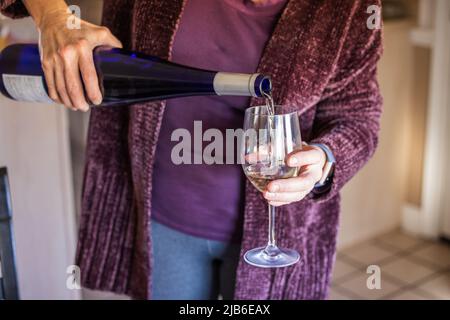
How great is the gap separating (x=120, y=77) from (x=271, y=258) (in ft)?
0.98

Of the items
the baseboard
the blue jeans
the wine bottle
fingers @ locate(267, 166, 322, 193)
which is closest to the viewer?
fingers @ locate(267, 166, 322, 193)

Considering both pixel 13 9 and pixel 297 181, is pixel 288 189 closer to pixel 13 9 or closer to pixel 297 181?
pixel 297 181

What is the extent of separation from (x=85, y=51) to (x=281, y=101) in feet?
0.85

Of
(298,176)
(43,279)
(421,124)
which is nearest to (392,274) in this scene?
(421,124)

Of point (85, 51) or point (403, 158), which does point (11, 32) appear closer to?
point (85, 51)

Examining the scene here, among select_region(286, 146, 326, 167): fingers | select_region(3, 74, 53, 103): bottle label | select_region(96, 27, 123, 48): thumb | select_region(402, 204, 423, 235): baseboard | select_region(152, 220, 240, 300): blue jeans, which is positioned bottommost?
select_region(402, 204, 423, 235): baseboard

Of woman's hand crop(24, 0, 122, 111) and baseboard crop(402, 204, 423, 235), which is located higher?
woman's hand crop(24, 0, 122, 111)

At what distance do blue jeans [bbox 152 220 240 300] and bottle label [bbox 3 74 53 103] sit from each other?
0.26 meters

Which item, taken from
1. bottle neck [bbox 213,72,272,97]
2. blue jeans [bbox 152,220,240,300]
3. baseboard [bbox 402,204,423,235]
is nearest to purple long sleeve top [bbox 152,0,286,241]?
blue jeans [bbox 152,220,240,300]

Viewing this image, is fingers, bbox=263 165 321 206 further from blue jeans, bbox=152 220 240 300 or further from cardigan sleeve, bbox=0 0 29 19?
cardigan sleeve, bbox=0 0 29 19

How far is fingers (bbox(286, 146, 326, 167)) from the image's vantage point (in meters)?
0.73

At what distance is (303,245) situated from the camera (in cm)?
99

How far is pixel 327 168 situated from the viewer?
Result: 848 millimetres

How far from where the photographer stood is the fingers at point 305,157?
0.73 metres
